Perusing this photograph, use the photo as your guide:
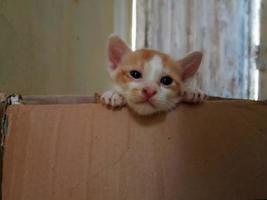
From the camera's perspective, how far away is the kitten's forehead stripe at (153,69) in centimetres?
87

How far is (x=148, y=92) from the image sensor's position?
2.65 ft

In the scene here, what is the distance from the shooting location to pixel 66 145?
2.36 feet

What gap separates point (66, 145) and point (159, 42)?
1779mm

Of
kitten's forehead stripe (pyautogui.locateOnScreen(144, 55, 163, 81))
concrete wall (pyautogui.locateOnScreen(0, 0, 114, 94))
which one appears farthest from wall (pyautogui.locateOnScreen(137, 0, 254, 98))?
kitten's forehead stripe (pyautogui.locateOnScreen(144, 55, 163, 81))

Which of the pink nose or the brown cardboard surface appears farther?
the pink nose

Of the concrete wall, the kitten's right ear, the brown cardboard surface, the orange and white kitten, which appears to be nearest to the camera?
the brown cardboard surface

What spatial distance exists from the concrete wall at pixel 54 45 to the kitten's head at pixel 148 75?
44 cm

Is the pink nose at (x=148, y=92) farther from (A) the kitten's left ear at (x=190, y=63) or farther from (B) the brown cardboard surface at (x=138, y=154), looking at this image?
(A) the kitten's left ear at (x=190, y=63)

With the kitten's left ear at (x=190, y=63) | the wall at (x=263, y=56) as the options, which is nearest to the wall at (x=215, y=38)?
the wall at (x=263, y=56)

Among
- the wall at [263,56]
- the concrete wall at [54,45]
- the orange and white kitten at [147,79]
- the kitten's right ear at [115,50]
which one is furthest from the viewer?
the wall at [263,56]

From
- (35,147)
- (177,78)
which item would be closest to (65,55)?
(177,78)

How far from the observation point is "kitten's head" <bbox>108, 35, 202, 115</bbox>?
2.62 feet

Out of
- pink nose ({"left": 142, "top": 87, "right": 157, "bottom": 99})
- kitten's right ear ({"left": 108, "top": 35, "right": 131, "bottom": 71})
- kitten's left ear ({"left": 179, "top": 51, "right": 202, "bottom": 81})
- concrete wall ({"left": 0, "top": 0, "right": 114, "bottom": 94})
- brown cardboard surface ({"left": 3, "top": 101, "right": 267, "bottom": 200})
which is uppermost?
concrete wall ({"left": 0, "top": 0, "right": 114, "bottom": 94})

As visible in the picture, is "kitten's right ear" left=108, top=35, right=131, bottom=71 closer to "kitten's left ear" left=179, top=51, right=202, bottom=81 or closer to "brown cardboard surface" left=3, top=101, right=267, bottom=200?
"kitten's left ear" left=179, top=51, right=202, bottom=81
